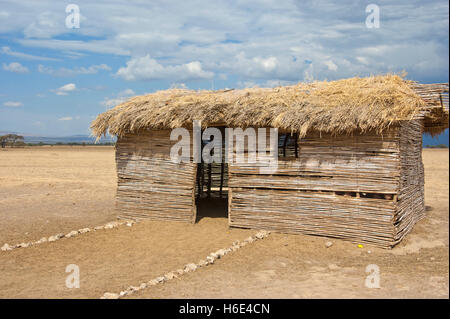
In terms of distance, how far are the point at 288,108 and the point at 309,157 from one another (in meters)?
1.07

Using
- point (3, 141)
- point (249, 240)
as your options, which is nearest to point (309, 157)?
point (249, 240)

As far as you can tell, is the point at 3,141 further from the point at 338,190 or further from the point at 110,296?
the point at 110,296

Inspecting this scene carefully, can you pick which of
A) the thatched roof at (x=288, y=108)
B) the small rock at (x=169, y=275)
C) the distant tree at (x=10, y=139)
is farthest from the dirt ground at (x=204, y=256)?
the distant tree at (x=10, y=139)

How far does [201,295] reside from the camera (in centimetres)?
538

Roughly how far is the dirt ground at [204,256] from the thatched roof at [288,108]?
2272mm

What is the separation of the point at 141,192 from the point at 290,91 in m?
4.14

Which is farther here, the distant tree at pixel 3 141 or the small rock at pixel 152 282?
the distant tree at pixel 3 141

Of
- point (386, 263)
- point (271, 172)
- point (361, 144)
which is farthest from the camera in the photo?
point (271, 172)

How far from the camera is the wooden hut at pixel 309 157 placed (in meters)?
7.47

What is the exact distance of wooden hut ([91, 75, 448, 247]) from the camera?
7469mm

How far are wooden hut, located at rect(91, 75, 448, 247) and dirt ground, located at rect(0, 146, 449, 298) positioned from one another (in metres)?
0.41

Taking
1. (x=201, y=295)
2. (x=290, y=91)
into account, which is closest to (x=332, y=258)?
(x=201, y=295)

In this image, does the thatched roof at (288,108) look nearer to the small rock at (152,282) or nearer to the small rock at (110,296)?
the small rock at (152,282)
